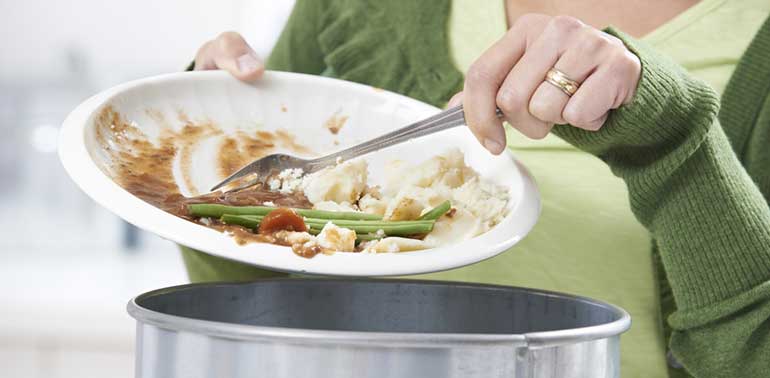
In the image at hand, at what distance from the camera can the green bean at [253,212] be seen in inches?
25.4

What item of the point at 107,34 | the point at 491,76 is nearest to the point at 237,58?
the point at 491,76

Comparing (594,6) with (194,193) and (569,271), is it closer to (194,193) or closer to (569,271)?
(569,271)

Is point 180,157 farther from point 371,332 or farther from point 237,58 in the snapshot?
point 371,332

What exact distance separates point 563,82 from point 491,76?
0.19ft

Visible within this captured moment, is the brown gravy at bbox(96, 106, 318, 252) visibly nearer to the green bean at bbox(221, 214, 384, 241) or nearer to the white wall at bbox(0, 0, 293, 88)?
the green bean at bbox(221, 214, 384, 241)

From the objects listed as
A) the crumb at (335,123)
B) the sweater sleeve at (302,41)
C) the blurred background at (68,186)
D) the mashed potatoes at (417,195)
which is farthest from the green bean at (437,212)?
the blurred background at (68,186)

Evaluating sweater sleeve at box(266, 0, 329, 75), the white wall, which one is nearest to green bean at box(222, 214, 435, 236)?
sweater sleeve at box(266, 0, 329, 75)

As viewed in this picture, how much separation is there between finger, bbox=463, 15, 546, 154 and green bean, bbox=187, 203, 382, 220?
0.38 feet

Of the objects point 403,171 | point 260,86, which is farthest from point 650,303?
point 260,86

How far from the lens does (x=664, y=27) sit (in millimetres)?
968

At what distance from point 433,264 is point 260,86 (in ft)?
1.16

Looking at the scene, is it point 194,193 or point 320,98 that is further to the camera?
point 320,98

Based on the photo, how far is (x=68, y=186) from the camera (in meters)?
3.35

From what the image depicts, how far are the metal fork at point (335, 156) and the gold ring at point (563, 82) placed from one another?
0.37 feet
